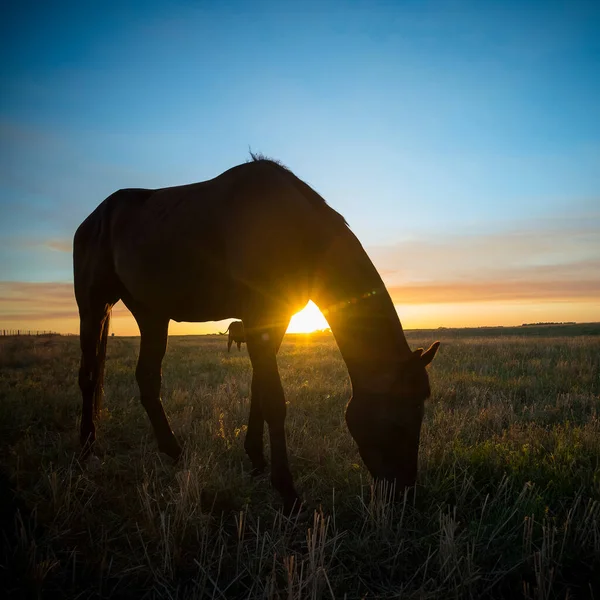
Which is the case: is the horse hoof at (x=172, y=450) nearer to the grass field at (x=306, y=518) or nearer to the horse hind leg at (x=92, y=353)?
the grass field at (x=306, y=518)

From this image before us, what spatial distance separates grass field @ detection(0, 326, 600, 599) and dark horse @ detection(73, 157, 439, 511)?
0.35 meters

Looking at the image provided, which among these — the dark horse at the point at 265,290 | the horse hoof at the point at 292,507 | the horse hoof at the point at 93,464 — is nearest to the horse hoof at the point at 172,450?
the dark horse at the point at 265,290

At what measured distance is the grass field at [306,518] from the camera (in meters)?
2.06

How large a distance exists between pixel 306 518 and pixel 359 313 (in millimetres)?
1594

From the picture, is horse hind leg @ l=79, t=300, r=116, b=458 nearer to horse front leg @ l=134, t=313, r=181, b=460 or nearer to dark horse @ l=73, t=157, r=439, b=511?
dark horse @ l=73, t=157, r=439, b=511

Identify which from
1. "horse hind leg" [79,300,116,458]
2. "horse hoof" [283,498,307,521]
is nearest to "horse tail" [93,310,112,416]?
"horse hind leg" [79,300,116,458]

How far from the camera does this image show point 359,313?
3.29 m

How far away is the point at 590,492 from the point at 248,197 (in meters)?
3.77

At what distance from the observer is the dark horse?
3.00 metres

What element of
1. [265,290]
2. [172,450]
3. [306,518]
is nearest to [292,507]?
[306,518]

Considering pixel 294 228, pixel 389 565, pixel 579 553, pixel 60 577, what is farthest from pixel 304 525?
pixel 294 228

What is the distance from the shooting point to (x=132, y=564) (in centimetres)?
227

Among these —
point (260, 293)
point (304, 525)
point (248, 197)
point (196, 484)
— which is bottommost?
point (304, 525)

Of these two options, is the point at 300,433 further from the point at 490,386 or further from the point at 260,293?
the point at 490,386
